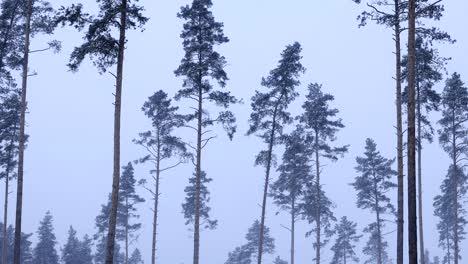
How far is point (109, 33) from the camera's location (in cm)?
1962

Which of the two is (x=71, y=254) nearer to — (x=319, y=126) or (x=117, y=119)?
(x=319, y=126)

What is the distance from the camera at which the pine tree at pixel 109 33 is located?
19125mm

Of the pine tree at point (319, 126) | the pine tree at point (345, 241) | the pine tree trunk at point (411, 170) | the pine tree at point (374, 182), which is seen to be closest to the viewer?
the pine tree trunk at point (411, 170)

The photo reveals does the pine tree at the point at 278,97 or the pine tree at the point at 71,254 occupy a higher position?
the pine tree at the point at 278,97

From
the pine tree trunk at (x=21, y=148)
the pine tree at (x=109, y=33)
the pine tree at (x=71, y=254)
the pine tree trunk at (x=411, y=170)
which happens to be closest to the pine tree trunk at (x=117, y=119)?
the pine tree at (x=109, y=33)

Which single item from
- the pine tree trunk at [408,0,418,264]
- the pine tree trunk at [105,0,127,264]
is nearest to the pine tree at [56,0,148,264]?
the pine tree trunk at [105,0,127,264]

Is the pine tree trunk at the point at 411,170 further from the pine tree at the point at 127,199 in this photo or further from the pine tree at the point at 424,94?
the pine tree at the point at 127,199

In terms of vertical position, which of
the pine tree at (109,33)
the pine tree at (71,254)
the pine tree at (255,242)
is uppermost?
the pine tree at (109,33)

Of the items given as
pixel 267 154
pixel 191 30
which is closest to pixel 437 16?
pixel 191 30

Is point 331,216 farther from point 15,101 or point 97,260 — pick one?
point 97,260

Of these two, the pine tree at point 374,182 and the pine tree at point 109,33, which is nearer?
the pine tree at point 109,33

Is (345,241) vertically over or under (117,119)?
under

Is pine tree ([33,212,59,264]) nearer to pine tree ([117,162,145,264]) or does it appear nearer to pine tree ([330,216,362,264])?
pine tree ([117,162,145,264])

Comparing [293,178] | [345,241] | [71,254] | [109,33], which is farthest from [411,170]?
[71,254]
